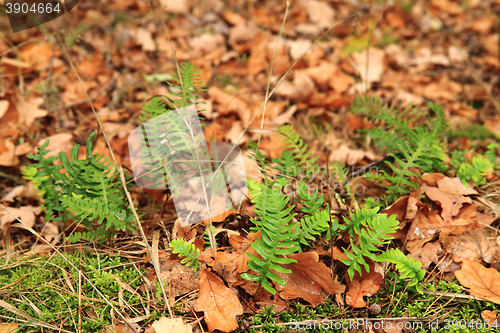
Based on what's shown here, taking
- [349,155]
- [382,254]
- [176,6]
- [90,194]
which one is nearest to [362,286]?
[382,254]

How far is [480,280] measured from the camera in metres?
1.76

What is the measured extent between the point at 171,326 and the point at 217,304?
258 mm

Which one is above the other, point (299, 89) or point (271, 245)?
point (299, 89)

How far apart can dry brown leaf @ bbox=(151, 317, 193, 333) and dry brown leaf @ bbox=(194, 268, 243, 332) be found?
0.10m

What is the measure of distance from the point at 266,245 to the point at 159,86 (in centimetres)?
Answer: 263

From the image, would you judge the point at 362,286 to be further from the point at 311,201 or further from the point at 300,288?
the point at 311,201

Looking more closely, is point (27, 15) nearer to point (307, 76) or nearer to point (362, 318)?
point (307, 76)

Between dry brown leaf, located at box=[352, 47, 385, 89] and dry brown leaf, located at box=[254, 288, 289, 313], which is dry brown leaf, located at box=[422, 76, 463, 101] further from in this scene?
dry brown leaf, located at box=[254, 288, 289, 313]

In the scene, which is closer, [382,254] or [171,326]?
[171,326]

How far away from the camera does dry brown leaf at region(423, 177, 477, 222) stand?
2021 millimetres

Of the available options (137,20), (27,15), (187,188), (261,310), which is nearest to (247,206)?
(187,188)

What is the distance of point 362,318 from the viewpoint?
1.67 metres

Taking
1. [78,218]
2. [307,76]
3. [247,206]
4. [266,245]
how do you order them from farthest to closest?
1. [307,76]
2. [247,206]
3. [78,218]
4. [266,245]

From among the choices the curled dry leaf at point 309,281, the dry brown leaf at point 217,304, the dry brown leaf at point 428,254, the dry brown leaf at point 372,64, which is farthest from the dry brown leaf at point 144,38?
the dry brown leaf at point 428,254
